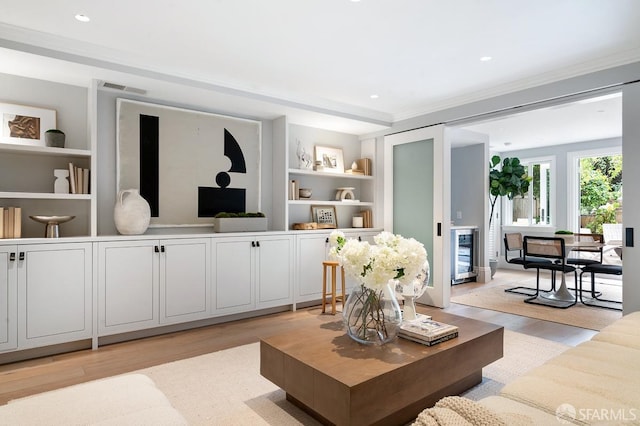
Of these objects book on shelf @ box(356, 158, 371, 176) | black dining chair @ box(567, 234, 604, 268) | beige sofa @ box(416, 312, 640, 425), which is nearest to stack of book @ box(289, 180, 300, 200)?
book on shelf @ box(356, 158, 371, 176)

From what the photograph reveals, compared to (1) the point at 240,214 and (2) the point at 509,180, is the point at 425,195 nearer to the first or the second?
(1) the point at 240,214

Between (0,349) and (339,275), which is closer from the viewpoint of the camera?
(0,349)

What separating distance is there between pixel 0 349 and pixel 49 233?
3.06ft

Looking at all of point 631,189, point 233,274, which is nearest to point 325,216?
point 233,274

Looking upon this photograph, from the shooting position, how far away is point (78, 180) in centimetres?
340

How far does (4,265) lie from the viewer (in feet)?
9.68

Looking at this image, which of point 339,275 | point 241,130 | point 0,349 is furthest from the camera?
point 339,275

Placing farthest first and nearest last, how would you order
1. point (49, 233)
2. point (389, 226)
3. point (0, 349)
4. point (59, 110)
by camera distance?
point (389, 226) < point (59, 110) < point (49, 233) < point (0, 349)

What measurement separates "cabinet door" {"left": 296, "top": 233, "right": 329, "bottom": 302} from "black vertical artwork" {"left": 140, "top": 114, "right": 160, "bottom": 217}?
1673 millimetres

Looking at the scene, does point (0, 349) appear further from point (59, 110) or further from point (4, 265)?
point (59, 110)

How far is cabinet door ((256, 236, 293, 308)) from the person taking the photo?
4344mm

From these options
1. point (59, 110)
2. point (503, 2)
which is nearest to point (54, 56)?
point (59, 110)

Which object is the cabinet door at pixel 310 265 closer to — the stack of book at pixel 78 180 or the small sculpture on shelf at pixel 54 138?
the stack of book at pixel 78 180

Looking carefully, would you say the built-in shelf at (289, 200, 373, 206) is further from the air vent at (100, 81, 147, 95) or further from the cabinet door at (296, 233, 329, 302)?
the air vent at (100, 81, 147, 95)
